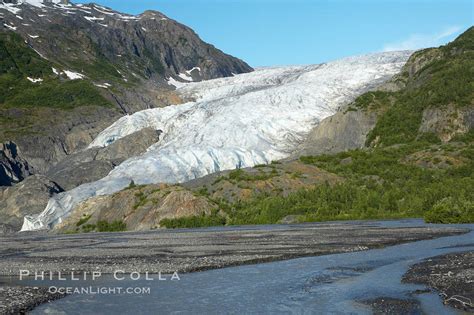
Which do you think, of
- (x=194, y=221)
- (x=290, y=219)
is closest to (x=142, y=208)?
(x=194, y=221)

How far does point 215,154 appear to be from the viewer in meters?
128

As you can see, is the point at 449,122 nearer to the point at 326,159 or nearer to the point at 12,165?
the point at 326,159

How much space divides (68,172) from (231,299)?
130875 millimetres

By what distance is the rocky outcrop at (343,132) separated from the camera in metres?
123

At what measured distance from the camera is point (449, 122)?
11044 centimetres

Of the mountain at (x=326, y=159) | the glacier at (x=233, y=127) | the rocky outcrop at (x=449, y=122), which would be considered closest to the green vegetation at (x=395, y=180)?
the mountain at (x=326, y=159)

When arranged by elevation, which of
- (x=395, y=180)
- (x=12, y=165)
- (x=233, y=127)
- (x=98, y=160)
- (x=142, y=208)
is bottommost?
(x=142, y=208)

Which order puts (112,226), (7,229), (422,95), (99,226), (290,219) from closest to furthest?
(290,219)
(112,226)
(99,226)
(7,229)
(422,95)

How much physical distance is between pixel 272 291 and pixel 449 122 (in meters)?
100

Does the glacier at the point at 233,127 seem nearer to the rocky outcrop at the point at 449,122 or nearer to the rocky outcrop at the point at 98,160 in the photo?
the rocky outcrop at the point at 98,160

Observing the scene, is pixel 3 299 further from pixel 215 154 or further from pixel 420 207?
pixel 215 154

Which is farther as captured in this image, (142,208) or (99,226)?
(99,226)

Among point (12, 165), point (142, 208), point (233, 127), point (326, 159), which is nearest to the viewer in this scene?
point (142, 208)

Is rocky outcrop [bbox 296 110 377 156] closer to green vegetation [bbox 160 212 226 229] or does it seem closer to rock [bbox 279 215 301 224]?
rock [bbox 279 215 301 224]
